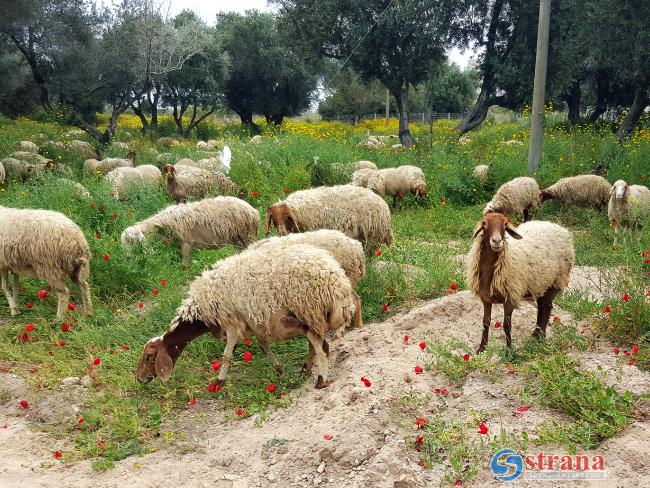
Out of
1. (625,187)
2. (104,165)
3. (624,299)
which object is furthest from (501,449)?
(104,165)

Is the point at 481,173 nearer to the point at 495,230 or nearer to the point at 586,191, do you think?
the point at 586,191

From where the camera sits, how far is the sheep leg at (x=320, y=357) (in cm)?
506

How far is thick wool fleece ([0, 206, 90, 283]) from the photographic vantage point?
6.96m

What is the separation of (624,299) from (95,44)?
23.1 metres

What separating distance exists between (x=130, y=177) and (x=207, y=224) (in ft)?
15.8

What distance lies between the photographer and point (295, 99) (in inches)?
1411

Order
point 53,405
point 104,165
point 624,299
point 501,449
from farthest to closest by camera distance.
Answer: point 104,165 → point 53,405 → point 624,299 → point 501,449

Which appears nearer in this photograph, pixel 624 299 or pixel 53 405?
pixel 624 299

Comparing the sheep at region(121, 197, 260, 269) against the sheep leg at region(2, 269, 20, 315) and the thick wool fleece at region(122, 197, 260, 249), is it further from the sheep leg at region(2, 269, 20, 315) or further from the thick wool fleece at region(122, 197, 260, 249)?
the sheep leg at region(2, 269, 20, 315)

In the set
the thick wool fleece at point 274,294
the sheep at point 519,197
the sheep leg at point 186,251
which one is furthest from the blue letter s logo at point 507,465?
the sheep at point 519,197

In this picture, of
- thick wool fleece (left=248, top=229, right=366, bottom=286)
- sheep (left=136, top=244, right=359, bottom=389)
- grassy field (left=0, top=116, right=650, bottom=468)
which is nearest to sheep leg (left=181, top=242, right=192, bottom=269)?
grassy field (left=0, top=116, right=650, bottom=468)

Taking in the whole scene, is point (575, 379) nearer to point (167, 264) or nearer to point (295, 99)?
point (167, 264)

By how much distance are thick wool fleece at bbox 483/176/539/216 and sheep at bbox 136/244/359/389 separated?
23.8ft

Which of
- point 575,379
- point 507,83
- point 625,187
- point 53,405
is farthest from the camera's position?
point 507,83
